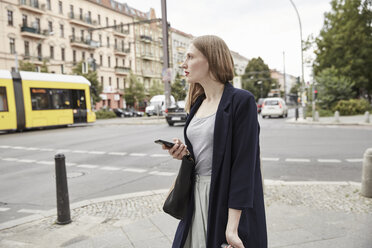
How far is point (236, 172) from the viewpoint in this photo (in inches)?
64.6

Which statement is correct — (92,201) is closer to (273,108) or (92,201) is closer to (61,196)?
(61,196)

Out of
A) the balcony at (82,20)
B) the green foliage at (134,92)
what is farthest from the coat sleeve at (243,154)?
the green foliage at (134,92)

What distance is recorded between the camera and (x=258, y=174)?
181 centimetres

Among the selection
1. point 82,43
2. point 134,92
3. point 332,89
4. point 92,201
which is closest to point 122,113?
point 134,92

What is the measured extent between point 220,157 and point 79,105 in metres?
22.6

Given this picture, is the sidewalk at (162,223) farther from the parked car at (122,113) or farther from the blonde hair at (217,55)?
the parked car at (122,113)

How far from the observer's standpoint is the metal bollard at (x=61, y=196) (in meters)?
4.38

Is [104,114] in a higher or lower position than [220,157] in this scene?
lower

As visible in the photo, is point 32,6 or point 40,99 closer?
point 40,99

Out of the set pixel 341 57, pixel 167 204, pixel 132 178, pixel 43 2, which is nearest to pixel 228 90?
pixel 167 204

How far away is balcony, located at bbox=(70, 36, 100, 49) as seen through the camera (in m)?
37.8

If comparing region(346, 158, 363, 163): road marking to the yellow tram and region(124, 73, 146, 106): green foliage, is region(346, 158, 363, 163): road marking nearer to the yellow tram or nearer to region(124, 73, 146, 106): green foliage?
the yellow tram

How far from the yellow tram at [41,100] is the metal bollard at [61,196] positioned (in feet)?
52.1

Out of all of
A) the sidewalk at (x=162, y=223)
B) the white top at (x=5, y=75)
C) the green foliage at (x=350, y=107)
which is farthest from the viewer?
the green foliage at (x=350, y=107)
